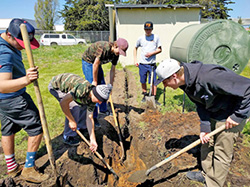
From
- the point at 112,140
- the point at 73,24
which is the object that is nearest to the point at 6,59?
the point at 112,140

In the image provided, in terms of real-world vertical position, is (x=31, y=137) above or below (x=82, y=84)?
below

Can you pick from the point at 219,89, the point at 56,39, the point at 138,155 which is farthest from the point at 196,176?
the point at 56,39

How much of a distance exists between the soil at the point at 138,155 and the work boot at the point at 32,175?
8 centimetres

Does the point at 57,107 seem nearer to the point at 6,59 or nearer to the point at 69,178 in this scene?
the point at 69,178

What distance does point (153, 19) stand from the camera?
10984mm

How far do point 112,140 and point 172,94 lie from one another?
9.37ft

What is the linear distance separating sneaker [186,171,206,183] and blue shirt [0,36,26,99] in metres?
2.71

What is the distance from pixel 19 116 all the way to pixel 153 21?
10461mm

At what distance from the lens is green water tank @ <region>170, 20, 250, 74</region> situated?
3.35 metres

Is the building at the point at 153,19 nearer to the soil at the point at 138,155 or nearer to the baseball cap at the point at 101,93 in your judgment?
the soil at the point at 138,155

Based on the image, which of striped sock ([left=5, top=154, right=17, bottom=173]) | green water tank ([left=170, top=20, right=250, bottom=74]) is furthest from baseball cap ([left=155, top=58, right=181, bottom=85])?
striped sock ([left=5, top=154, right=17, bottom=173])

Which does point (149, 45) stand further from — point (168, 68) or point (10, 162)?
point (10, 162)

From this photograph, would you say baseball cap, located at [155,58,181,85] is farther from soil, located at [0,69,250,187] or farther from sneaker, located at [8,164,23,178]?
sneaker, located at [8,164,23,178]

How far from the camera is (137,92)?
5.98 metres
